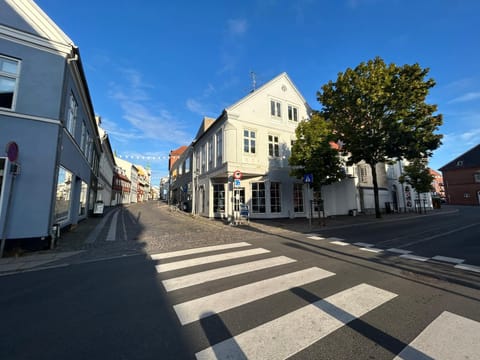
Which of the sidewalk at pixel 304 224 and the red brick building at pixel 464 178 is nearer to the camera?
the sidewalk at pixel 304 224

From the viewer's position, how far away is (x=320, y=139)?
13.7 m

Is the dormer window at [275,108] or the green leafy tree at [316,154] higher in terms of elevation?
the dormer window at [275,108]

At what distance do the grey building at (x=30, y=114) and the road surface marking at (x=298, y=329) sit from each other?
8426 mm

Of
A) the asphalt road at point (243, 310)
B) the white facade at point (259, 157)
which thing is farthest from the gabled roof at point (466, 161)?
the asphalt road at point (243, 310)

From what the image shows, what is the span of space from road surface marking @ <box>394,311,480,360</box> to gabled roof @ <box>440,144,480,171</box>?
58143 millimetres

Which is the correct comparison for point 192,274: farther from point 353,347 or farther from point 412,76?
point 412,76

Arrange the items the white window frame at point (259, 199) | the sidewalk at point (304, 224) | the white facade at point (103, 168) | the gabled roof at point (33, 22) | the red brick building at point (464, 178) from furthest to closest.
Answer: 1. the red brick building at point (464, 178)
2. the white facade at point (103, 168)
3. the white window frame at point (259, 199)
4. the sidewalk at point (304, 224)
5. the gabled roof at point (33, 22)

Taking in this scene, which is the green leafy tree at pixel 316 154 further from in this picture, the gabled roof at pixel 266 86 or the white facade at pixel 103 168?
the white facade at pixel 103 168

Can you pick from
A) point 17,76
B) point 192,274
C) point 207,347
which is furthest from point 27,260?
point 207,347

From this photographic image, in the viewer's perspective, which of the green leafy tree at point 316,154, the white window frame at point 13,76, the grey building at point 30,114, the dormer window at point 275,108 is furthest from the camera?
the dormer window at point 275,108

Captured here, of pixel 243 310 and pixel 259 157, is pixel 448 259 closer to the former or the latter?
pixel 243 310

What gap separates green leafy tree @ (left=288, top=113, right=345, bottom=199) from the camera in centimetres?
1344

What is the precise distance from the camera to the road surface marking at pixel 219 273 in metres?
4.15

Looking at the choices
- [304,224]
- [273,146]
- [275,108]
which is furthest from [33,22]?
[304,224]
